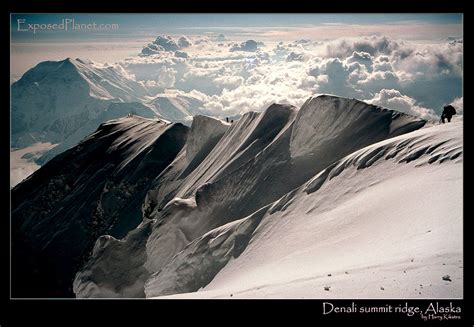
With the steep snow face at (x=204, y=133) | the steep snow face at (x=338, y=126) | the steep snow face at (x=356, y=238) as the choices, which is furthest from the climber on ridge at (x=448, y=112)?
the steep snow face at (x=204, y=133)

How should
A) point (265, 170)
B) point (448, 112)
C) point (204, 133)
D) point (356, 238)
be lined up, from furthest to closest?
1. point (204, 133)
2. point (265, 170)
3. point (448, 112)
4. point (356, 238)

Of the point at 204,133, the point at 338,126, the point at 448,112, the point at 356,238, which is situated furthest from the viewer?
the point at 204,133

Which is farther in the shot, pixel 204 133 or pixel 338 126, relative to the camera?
pixel 204 133

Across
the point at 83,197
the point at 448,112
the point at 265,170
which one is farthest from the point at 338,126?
the point at 83,197

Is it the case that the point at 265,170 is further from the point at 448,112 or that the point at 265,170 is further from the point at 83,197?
the point at 83,197
